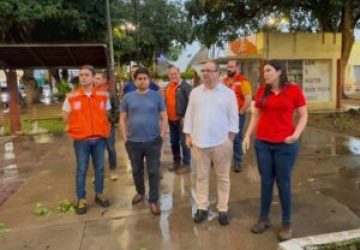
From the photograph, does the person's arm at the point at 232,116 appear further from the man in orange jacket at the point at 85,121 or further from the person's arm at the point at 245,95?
the person's arm at the point at 245,95

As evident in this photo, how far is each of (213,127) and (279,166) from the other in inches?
30.0

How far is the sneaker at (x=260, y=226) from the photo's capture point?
13.9ft

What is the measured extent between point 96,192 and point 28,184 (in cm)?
178

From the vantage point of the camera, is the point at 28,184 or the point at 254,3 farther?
the point at 254,3

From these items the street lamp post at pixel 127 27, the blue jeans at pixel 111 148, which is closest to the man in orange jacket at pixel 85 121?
the blue jeans at pixel 111 148

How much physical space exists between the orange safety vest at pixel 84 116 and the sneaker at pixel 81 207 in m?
0.77

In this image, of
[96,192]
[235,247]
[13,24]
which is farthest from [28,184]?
[13,24]

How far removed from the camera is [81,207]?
16.6 ft

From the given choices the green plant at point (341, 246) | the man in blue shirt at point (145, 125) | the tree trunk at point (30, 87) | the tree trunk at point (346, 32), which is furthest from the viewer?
the tree trunk at point (30, 87)

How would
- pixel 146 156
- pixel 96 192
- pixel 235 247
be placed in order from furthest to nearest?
1. pixel 96 192
2. pixel 146 156
3. pixel 235 247

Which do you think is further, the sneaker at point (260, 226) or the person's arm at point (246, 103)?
the person's arm at point (246, 103)

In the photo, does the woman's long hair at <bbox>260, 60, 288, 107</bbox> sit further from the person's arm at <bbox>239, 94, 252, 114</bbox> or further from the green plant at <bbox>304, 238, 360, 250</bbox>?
the person's arm at <bbox>239, 94, 252, 114</bbox>

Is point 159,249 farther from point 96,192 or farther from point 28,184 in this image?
point 28,184

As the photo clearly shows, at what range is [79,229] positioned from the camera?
15.0 ft
